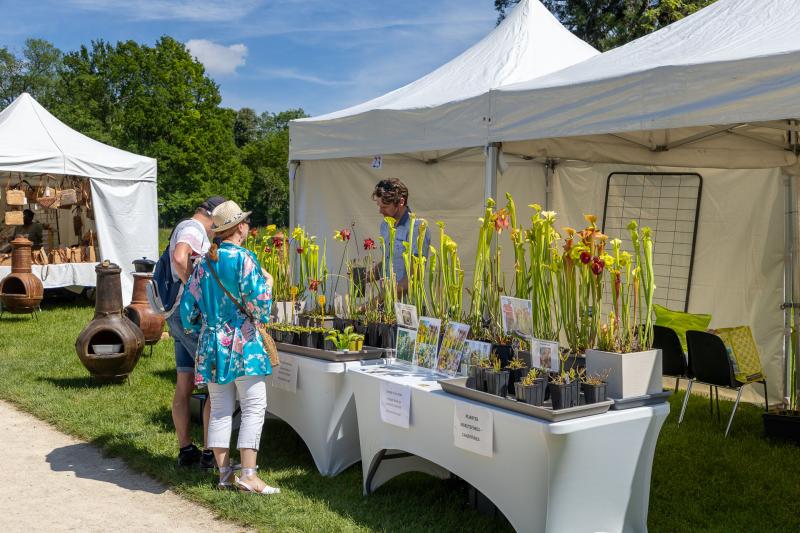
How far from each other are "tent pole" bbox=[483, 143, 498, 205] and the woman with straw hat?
140cm

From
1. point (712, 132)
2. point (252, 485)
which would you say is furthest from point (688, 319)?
point (252, 485)

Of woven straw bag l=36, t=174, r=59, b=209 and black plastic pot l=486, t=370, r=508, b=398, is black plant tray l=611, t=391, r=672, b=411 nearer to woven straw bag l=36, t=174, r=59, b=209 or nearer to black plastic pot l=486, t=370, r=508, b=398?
black plastic pot l=486, t=370, r=508, b=398

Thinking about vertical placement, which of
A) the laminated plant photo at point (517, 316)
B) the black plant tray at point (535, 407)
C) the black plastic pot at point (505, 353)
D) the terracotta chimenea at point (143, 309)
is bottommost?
the terracotta chimenea at point (143, 309)

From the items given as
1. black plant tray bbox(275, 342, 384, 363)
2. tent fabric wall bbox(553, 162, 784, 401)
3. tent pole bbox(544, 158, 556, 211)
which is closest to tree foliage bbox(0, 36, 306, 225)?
tent pole bbox(544, 158, 556, 211)

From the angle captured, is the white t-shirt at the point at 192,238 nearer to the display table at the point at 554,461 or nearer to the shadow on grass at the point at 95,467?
the shadow on grass at the point at 95,467

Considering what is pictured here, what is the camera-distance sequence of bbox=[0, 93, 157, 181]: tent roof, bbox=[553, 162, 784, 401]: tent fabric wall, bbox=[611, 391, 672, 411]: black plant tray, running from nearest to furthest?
1. bbox=[611, 391, 672, 411]: black plant tray
2. bbox=[553, 162, 784, 401]: tent fabric wall
3. bbox=[0, 93, 157, 181]: tent roof

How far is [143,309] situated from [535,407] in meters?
4.73

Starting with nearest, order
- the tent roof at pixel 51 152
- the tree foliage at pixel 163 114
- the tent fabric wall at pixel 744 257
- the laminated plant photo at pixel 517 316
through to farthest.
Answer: the laminated plant photo at pixel 517 316 < the tent fabric wall at pixel 744 257 < the tent roof at pixel 51 152 < the tree foliage at pixel 163 114

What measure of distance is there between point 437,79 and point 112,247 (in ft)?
20.9

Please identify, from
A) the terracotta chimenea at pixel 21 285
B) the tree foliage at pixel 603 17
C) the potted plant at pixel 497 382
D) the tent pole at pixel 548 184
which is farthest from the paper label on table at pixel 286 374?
the tree foliage at pixel 603 17

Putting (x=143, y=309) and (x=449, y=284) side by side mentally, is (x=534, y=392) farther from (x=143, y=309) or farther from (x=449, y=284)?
(x=143, y=309)

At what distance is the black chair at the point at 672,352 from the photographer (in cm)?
473

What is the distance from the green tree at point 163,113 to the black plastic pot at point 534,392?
101 feet

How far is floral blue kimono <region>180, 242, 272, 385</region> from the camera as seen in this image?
3246 mm
